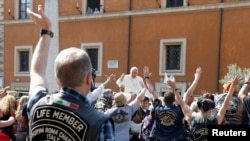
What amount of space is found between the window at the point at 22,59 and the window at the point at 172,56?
9233 mm

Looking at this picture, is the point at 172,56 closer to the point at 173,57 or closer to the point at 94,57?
the point at 173,57

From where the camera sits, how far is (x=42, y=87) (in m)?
2.95

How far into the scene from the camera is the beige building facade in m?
22.1

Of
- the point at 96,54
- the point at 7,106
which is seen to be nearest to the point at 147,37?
the point at 96,54

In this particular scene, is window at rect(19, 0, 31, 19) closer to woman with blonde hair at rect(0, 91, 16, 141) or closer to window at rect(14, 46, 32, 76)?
window at rect(14, 46, 32, 76)

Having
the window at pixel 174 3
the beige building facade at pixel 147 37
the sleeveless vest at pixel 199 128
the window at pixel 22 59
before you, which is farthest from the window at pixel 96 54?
the sleeveless vest at pixel 199 128

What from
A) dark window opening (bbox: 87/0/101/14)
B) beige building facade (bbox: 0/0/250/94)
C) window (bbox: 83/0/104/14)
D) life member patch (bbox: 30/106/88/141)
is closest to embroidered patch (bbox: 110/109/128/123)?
life member patch (bbox: 30/106/88/141)

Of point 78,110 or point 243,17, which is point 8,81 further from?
point 78,110

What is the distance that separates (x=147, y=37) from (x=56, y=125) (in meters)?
22.1

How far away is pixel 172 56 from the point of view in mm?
23844

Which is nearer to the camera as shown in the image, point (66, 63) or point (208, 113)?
point (66, 63)

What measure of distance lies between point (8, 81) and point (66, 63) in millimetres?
27587

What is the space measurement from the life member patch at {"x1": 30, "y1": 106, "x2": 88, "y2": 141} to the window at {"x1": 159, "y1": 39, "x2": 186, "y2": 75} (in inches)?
812

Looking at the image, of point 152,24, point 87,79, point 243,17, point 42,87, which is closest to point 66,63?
point 87,79
